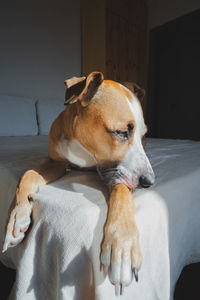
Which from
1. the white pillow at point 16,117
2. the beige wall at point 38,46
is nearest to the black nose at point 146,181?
the white pillow at point 16,117

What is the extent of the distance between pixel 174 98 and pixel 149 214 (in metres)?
4.26

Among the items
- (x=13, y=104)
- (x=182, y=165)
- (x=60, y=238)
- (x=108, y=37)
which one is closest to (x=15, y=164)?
(x=60, y=238)

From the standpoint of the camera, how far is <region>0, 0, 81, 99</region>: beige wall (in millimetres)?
2666

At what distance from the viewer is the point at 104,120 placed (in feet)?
2.51

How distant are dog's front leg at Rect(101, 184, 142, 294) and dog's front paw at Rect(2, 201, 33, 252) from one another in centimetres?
27

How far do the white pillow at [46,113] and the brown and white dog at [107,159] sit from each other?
1644 millimetres

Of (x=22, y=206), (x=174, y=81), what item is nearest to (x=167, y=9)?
(x=174, y=81)

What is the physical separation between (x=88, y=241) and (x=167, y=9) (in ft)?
15.0

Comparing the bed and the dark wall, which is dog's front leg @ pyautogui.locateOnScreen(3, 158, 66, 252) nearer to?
the bed

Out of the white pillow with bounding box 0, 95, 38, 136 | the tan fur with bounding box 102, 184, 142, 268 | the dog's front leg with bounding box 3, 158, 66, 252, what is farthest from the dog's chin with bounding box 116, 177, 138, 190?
the white pillow with bounding box 0, 95, 38, 136

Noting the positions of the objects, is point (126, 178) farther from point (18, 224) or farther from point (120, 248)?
point (18, 224)

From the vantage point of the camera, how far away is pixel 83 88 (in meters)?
0.78

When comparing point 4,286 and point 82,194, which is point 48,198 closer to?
point 82,194

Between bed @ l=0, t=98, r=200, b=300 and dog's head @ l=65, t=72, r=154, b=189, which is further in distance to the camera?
dog's head @ l=65, t=72, r=154, b=189
